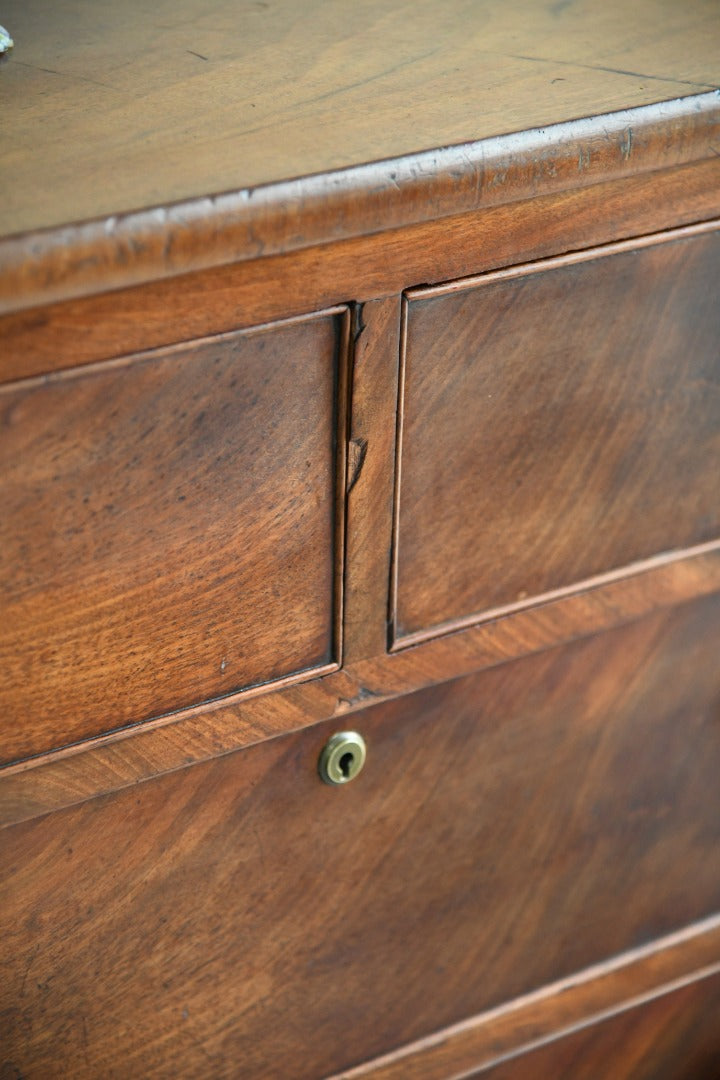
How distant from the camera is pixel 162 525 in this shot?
497 mm

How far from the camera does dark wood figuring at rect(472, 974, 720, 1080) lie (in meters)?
0.80

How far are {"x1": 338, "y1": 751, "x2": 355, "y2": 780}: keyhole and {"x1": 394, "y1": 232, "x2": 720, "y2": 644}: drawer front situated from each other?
0.22ft

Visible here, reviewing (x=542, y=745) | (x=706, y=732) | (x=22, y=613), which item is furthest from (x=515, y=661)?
(x=22, y=613)

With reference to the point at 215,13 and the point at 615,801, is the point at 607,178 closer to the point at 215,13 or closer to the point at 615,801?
the point at 215,13

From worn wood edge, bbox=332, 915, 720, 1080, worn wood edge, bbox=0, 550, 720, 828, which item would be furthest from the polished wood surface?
worn wood edge, bbox=332, 915, 720, 1080

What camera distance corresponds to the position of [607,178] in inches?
20.0

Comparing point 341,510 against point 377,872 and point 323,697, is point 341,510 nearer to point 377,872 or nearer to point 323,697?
point 323,697

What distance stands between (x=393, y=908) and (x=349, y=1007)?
0.06 m

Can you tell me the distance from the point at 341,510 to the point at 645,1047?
505 mm

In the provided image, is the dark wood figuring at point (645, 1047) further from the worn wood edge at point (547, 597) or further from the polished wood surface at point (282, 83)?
the polished wood surface at point (282, 83)

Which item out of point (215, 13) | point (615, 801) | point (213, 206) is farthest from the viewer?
point (615, 801)

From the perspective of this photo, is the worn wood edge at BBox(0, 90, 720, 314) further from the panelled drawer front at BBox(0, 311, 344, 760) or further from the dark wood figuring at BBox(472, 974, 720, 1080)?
the dark wood figuring at BBox(472, 974, 720, 1080)

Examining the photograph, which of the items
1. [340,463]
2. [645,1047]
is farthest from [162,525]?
[645,1047]

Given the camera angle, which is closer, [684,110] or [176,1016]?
[684,110]
